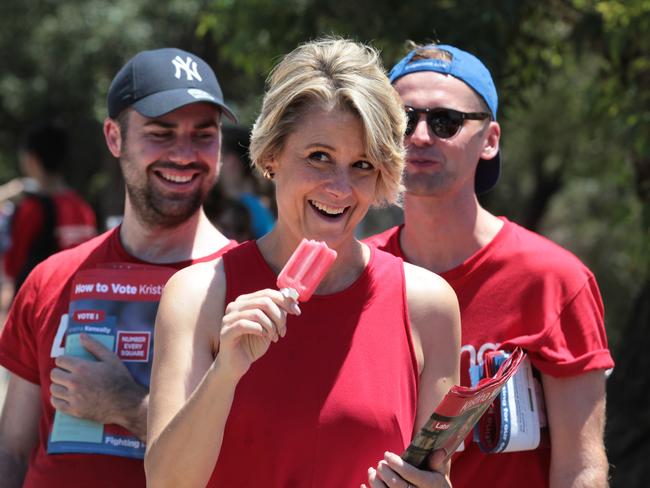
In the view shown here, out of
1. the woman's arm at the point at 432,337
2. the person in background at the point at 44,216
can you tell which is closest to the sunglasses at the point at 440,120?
the woman's arm at the point at 432,337

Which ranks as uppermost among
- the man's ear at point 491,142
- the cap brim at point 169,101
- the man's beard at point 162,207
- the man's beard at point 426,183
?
the cap brim at point 169,101

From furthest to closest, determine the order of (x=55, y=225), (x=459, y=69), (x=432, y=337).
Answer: (x=55, y=225) < (x=459, y=69) < (x=432, y=337)

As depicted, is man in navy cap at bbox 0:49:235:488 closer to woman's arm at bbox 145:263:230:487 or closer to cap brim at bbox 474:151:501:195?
woman's arm at bbox 145:263:230:487

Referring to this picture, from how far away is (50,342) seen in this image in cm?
340

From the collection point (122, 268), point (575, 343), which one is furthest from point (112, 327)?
point (575, 343)

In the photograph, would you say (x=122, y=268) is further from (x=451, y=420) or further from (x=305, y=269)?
(x=451, y=420)

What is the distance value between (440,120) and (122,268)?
1.17 m

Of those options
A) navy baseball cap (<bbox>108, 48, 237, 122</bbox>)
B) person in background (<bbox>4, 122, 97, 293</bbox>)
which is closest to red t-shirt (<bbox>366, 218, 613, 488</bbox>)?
navy baseball cap (<bbox>108, 48, 237, 122</bbox>)

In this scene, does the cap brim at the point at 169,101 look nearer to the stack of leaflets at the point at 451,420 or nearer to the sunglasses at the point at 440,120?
the sunglasses at the point at 440,120

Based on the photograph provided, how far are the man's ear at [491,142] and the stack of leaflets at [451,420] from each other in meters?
A: 1.32

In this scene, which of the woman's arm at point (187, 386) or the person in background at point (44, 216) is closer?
the woman's arm at point (187, 386)

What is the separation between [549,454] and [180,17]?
398 inches

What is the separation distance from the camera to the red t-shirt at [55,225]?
27.5ft

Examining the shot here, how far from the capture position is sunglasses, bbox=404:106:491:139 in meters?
3.55
